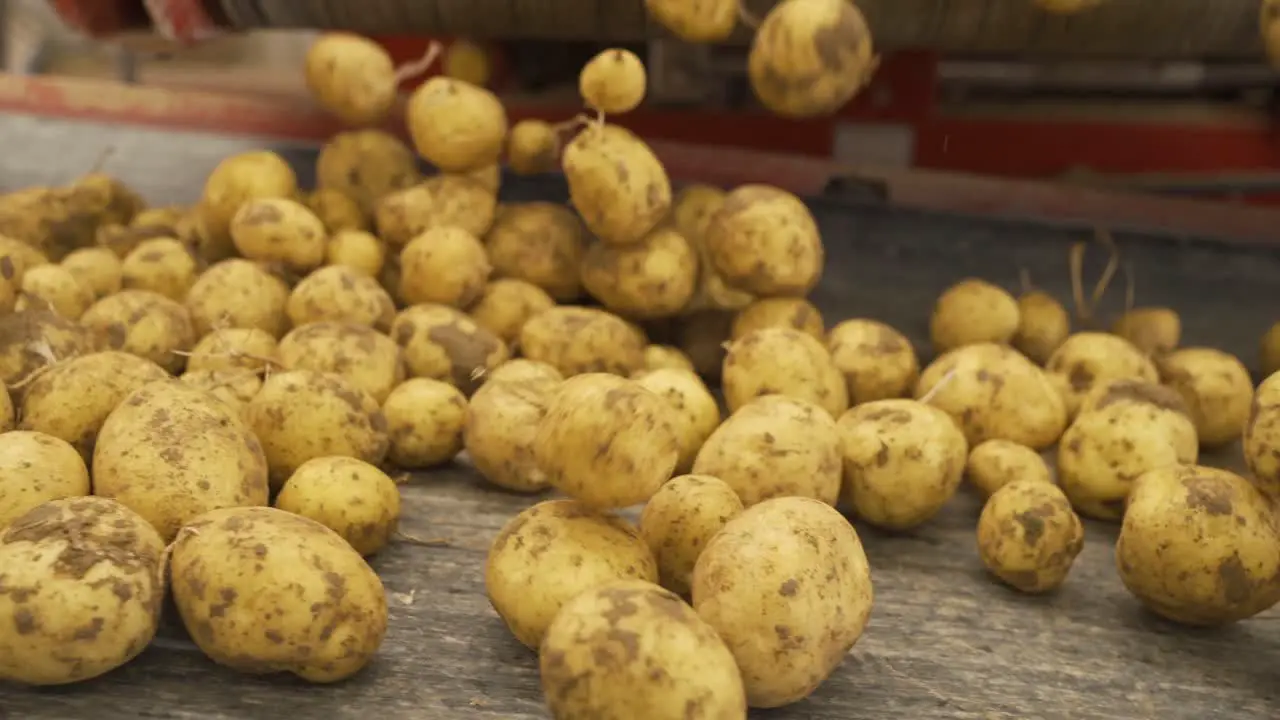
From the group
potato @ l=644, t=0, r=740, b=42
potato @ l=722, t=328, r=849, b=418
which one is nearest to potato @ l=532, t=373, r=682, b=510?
potato @ l=722, t=328, r=849, b=418

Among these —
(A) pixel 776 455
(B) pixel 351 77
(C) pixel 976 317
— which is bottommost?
(A) pixel 776 455

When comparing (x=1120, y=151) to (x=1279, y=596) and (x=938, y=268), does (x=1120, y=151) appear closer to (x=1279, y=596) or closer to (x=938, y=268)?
(x=938, y=268)

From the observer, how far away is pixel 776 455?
123cm

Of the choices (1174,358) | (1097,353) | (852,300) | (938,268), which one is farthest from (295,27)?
(1174,358)

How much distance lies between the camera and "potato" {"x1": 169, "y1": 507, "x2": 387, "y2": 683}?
0.96 metres

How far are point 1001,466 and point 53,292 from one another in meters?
1.27

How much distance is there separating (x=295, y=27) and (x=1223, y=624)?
5.25ft

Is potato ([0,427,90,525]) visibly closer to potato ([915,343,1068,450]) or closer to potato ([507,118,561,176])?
potato ([507,118,561,176])

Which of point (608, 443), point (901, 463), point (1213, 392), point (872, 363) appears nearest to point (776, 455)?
point (901, 463)

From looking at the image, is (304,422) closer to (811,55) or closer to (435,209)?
(435,209)

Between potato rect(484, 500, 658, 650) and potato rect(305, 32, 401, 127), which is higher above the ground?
potato rect(305, 32, 401, 127)

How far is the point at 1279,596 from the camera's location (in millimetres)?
1133

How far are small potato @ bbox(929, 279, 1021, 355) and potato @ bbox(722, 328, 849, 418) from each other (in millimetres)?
309

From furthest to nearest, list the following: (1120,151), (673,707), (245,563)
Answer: (1120,151) → (245,563) → (673,707)
